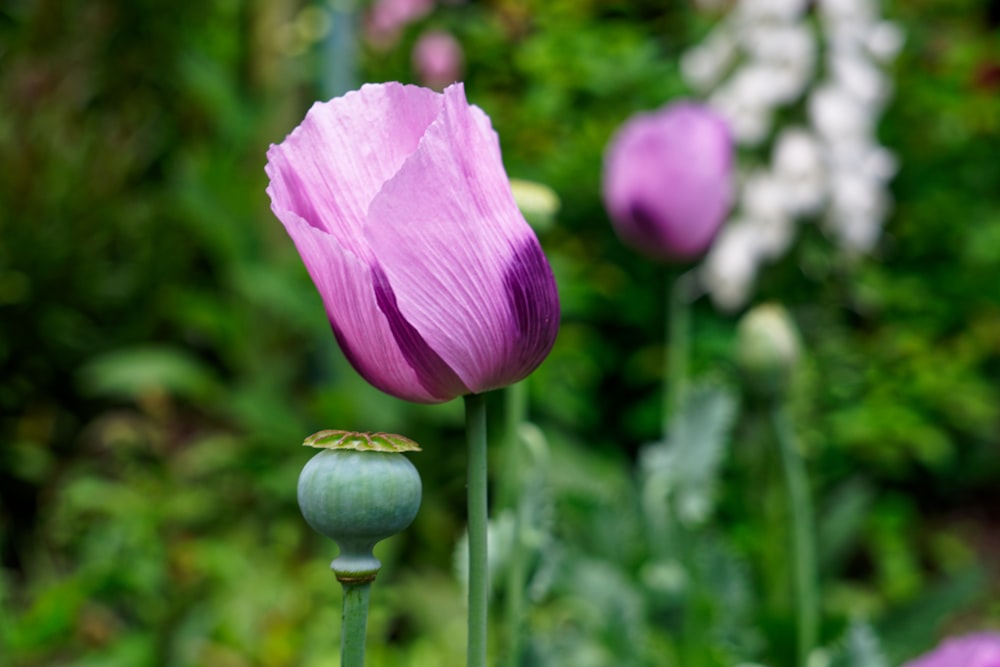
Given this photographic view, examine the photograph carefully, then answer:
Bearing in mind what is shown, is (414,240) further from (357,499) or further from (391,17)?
(391,17)

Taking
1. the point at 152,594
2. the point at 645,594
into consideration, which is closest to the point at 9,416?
the point at 152,594

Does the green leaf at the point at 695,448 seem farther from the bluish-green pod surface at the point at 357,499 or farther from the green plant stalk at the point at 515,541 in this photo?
the bluish-green pod surface at the point at 357,499

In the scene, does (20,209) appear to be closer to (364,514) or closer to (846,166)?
(846,166)

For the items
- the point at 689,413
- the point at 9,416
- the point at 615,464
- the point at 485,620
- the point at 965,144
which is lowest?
the point at 485,620

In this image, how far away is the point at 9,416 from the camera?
8.66ft

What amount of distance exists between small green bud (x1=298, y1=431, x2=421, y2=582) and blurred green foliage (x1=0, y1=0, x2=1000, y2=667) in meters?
0.97

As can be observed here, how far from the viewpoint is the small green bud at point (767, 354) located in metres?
0.86

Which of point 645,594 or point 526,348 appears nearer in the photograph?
point 526,348

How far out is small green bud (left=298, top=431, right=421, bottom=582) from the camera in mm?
343

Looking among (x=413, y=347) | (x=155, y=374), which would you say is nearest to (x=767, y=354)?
(x=413, y=347)

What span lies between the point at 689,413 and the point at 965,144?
2.31 meters

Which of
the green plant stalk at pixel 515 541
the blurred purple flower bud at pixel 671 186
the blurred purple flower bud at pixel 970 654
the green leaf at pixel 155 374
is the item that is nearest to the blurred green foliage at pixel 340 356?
the green leaf at pixel 155 374

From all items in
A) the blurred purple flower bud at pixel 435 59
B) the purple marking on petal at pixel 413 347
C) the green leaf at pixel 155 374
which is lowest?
the purple marking on petal at pixel 413 347

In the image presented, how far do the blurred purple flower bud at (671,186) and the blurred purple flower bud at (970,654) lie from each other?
630 millimetres
